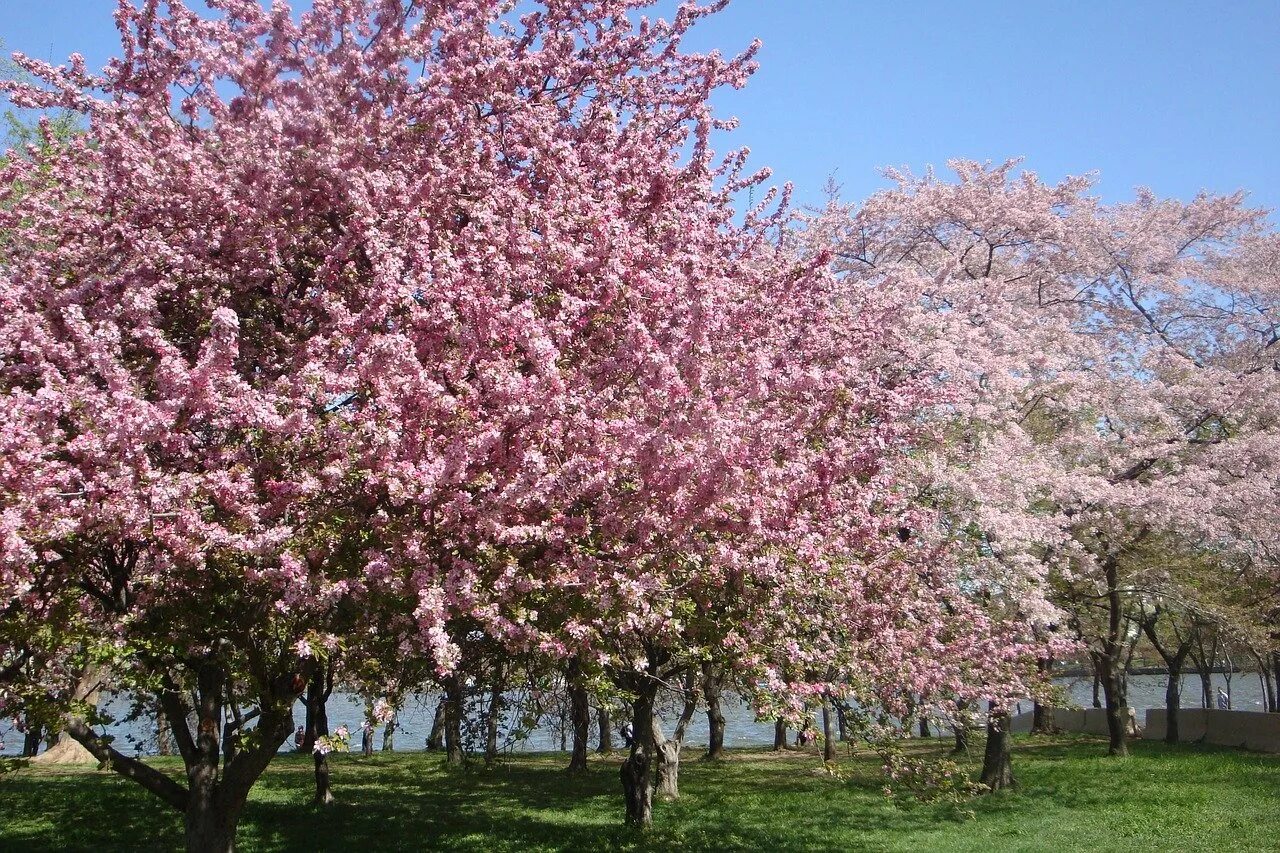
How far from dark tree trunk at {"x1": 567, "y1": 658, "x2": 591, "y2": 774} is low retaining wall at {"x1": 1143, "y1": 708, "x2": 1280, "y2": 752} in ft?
69.9

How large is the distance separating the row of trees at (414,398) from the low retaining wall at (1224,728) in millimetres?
22444

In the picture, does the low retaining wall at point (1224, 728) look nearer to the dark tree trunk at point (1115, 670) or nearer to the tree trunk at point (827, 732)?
the dark tree trunk at point (1115, 670)

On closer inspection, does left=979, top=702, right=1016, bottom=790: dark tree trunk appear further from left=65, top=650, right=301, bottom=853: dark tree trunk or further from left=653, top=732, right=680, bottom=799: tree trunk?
left=65, top=650, right=301, bottom=853: dark tree trunk

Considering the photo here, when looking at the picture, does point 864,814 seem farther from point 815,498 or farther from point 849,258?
point 849,258

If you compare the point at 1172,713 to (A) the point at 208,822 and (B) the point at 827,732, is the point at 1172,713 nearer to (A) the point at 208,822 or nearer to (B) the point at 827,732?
(B) the point at 827,732

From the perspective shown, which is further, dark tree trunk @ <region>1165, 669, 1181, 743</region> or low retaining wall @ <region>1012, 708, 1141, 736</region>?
low retaining wall @ <region>1012, 708, 1141, 736</region>

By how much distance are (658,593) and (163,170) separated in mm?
6163

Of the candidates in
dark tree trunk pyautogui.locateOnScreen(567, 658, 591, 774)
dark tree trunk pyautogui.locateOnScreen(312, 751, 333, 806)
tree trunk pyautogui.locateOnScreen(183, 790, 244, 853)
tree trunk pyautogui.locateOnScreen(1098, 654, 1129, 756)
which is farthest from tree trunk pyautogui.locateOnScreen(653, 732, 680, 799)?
tree trunk pyautogui.locateOnScreen(1098, 654, 1129, 756)

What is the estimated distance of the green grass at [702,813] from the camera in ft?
46.3

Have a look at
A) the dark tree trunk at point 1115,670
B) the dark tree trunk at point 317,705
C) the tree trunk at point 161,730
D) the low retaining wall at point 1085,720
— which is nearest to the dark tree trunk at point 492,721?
the dark tree trunk at point 317,705

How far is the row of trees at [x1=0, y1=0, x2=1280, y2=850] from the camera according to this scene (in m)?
7.00

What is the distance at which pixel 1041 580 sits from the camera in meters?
16.8

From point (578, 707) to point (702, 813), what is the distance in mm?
4965

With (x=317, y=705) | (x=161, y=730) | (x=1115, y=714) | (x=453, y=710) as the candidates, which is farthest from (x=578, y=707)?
(x=1115, y=714)
